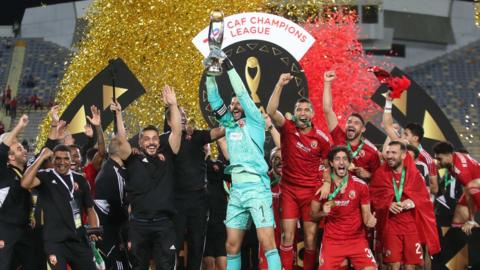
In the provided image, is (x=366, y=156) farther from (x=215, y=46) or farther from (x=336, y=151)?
(x=215, y=46)

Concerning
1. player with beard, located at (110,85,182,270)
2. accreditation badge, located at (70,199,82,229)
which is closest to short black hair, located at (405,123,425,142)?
player with beard, located at (110,85,182,270)

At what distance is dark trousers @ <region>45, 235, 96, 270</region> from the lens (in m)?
10.1

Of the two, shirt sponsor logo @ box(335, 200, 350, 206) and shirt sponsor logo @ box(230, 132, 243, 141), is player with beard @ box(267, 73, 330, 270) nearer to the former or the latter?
shirt sponsor logo @ box(335, 200, 350, 206)

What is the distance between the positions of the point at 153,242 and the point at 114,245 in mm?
1789

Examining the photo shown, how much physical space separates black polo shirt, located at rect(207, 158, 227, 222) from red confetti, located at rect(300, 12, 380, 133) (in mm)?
22967

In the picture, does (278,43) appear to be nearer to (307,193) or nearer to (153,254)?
(307,193)

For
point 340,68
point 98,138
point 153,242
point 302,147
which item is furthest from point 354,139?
point 340,68

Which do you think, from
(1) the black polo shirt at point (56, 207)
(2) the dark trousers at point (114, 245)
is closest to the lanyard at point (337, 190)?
(1) the black polo shirt at point (56, 207)

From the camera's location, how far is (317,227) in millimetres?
11406

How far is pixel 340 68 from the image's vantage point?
1516 inches

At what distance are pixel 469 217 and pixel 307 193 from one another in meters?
3.28

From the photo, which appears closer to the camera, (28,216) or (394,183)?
(28,216)

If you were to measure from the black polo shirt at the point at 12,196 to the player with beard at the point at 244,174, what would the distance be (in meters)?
2.23

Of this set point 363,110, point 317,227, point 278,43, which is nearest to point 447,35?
point 363,110
